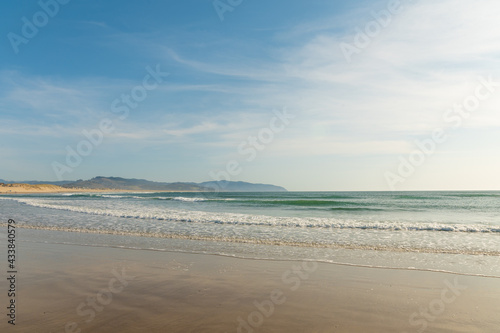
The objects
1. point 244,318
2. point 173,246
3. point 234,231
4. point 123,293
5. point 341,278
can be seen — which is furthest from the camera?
point 234,231

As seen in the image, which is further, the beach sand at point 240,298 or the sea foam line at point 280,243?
the sea foam line at point 280,243

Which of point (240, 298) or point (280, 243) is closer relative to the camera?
point (240, 298)

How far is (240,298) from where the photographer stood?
6098 millimetres

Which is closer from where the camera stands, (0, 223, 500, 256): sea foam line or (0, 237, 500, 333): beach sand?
(0, 237, 500, 333): beach sand

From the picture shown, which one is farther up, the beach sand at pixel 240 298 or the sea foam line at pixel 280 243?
the beach sand at pixel 240 298

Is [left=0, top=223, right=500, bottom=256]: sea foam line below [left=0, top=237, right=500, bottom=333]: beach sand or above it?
below

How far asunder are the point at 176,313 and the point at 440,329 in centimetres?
420

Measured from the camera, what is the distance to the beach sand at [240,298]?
4.91 m

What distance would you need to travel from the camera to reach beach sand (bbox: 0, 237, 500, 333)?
16.1ft

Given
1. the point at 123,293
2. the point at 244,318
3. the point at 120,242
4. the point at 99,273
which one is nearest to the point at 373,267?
the point at 244,318

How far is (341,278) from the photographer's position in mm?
7461

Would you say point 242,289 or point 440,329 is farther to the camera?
point 242,289

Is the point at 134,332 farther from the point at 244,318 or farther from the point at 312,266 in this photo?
the point at 312,266

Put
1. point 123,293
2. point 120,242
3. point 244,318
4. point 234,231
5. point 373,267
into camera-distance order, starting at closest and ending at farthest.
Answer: point 244,318 → point 123,293 → point 373,267 → point 120,242 → point 234,231
